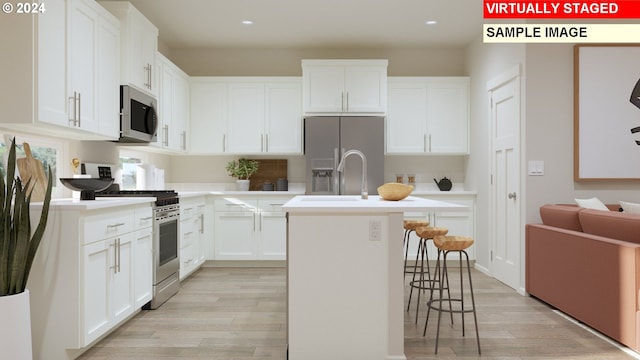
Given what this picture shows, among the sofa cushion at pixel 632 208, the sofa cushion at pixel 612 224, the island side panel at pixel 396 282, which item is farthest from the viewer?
the sofa cushion at pixel 632 208

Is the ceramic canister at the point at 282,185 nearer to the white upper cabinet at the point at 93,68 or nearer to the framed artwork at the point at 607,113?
the white upper cabinet at the point at 93,68

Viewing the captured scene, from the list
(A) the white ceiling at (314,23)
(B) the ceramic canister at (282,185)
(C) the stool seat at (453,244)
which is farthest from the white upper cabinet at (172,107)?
(C) the stool seat at (453,244)

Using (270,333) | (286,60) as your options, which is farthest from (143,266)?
(286,60)

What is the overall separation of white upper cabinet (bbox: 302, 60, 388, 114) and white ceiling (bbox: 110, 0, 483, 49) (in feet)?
1.18

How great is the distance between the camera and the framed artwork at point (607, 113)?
3953mm

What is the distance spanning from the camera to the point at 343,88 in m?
5.58

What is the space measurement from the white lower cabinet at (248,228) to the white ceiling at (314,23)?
203cm

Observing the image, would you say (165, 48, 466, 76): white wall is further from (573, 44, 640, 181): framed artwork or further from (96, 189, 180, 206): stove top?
(96, 189, 180, 206): stove top

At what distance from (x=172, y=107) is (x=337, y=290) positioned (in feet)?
11.4

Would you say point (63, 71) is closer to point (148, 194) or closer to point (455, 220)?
point (148, 194)

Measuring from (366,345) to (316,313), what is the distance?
1.12ft

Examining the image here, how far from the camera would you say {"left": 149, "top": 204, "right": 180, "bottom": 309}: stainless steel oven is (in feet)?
12.2

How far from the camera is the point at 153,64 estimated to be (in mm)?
4402

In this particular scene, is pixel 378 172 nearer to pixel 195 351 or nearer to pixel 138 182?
pixel 138 182
